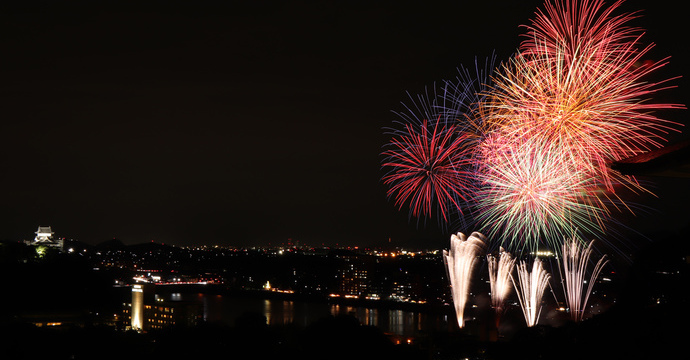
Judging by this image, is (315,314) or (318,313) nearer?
(315,314)

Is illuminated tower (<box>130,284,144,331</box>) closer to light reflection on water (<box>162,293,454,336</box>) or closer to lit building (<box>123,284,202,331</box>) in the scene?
lit building (<box>123,284,202,331</box>)

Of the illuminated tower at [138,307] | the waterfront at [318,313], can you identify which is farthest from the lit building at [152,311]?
the waterfront at [318,313]

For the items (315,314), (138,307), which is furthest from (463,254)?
(138,307)

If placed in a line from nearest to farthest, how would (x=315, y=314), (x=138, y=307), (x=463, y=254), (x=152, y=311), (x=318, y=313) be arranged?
1. (x=463, y=254)
2. (x=315, y=314)
3. (x=318, y=313)
4. (x=152, y=311)
5. (x=138, y=307)

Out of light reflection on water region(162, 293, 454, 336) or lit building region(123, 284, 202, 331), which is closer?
light reflection on water region(162, 293, 454, 336)

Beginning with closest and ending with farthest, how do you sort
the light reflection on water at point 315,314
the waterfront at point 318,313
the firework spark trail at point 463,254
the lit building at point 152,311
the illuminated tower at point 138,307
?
the firework spark trail at point 463,254 < the light reflection on water at point 315,314 < the waterfront at point 318,313 < the lit building at point 152,311 < the illuminated tower at point 138,307

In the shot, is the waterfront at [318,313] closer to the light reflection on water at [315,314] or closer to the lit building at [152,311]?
A: the light reflection on water at [315,314]

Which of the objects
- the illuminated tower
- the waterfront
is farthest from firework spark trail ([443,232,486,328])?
the illuminated tower

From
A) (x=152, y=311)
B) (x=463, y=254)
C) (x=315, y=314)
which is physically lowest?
(x=315, y=314)

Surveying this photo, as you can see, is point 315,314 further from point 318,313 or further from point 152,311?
point 152,311
